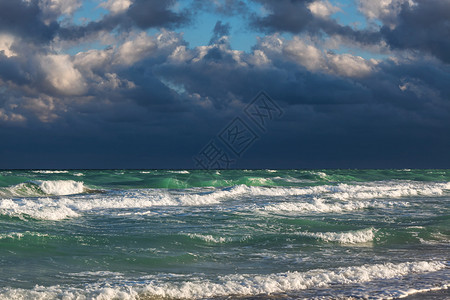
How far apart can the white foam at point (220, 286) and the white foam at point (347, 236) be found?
3012 millimetres

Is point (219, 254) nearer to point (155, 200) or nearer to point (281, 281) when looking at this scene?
point (281, 281)

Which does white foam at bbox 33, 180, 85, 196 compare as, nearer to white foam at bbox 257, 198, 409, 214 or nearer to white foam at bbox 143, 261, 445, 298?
white foam at bbox 257, 198, 409, 214

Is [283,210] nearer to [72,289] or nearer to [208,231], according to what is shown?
[208,231]

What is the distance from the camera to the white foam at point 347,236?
37.8 feet

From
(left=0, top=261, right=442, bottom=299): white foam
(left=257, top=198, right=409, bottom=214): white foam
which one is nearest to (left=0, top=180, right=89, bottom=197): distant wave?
(left=257, top=198, right=409, bottom=214): white foam

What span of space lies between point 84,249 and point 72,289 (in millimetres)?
3049

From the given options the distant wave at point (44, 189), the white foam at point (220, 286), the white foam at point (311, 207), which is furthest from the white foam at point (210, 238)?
the distant wave at point (44, 189)

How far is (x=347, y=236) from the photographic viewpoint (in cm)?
1175

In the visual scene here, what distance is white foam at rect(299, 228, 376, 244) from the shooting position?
1153cm

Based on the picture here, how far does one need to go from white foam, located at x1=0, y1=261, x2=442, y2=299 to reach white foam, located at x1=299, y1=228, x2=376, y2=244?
3012 mm

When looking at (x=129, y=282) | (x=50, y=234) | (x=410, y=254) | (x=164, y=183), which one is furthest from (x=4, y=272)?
(x=164, y=183)

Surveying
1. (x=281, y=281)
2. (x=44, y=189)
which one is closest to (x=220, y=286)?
(x=281, y=281)

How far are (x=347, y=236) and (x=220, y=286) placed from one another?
5.53m

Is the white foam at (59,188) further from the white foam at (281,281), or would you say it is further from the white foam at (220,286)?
the white foam at (281,281)
